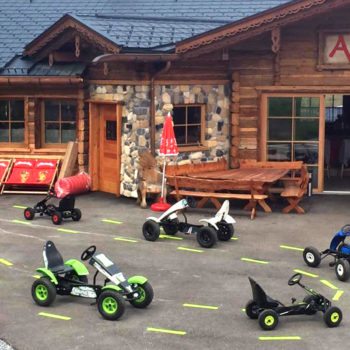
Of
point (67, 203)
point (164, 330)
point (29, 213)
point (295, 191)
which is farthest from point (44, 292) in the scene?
point (295, 191)

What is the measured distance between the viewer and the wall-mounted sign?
16.0m

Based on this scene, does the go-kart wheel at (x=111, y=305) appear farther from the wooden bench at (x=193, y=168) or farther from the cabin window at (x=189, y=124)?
the cabin window at (x=189, y=124)

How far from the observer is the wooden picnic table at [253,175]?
14531mm

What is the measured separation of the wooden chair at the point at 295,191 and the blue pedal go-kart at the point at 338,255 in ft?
11.4

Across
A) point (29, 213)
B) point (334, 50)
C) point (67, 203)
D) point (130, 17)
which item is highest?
point (130, 17)

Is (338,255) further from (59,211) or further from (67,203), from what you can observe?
(59,211)

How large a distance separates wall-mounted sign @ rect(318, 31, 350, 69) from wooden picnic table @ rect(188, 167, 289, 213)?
2691mm

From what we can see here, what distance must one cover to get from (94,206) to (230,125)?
3.83 m

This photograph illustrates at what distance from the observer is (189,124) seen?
649 inches

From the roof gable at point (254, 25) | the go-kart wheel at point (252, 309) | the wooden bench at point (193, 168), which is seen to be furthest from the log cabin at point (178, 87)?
the go-kart wheel at point (252, 309)

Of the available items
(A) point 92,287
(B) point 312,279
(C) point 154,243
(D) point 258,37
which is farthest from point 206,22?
(A) point 92,287

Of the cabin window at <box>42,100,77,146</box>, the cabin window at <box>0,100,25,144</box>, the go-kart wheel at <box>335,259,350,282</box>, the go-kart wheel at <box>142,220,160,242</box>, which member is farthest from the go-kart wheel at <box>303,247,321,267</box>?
the cabin window at <box>0,100,25,144</box>

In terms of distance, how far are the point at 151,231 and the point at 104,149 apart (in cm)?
501

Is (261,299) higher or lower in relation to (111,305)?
higher
